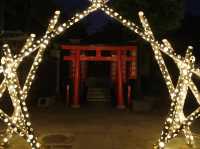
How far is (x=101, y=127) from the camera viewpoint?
43.2ft

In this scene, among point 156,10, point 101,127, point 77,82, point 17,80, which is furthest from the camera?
point 77,82

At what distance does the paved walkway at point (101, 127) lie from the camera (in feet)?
36.1

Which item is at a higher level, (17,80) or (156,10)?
(156,10)

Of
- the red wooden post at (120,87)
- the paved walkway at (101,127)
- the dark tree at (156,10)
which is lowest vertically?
the paved walkway at (101,127)

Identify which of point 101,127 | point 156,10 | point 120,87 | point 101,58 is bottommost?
point 101,127

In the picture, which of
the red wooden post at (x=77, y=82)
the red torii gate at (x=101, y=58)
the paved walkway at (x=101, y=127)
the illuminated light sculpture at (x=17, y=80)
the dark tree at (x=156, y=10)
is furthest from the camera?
the red wooden post at (x=77, y=82)

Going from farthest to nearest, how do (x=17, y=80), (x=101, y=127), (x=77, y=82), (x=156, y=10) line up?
(x=77, y=82) → (x=156, y=10) → (x=101, y=127) → (x=17, y=80)

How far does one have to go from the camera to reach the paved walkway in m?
11.0

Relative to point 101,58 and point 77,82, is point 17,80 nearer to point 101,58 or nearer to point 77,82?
point 77,82

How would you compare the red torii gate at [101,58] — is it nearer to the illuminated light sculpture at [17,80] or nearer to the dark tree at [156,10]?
the dark tree at [156,10]

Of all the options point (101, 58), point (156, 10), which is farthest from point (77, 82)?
point (156, 10)

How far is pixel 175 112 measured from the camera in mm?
9508

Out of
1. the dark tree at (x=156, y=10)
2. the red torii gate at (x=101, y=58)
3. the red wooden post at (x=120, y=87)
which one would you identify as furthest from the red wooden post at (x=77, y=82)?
the dark tree at (x=156, y=10)

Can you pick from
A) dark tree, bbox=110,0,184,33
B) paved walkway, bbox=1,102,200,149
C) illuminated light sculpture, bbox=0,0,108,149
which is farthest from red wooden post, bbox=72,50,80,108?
illuminated light sculpture, bbox=0,0,108,149
